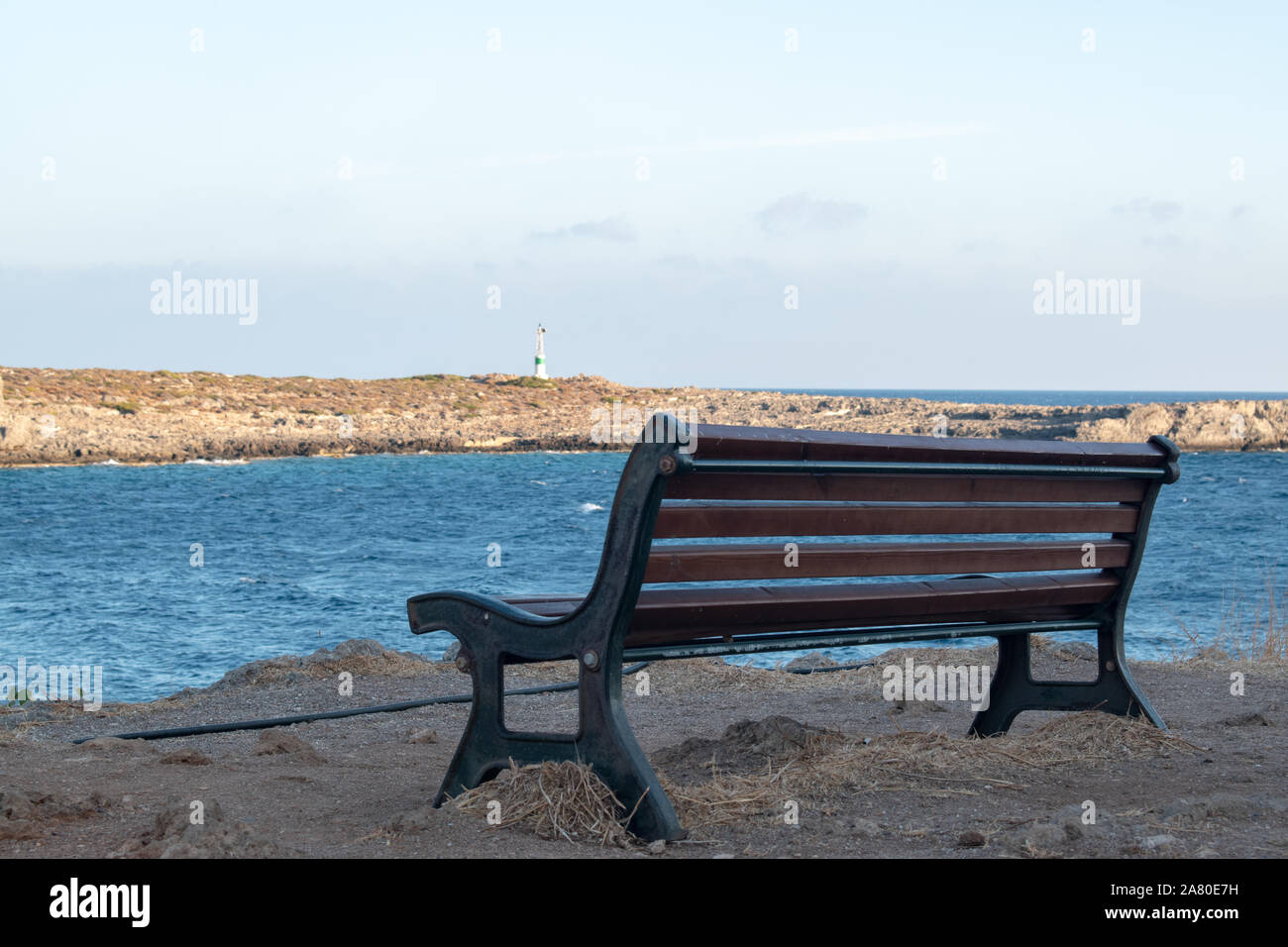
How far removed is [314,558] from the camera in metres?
29.0

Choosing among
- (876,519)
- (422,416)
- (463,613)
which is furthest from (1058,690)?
(422,416)

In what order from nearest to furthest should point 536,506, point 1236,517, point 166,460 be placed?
point 1236,517
point 536,506
point 166,460

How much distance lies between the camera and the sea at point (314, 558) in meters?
16.0

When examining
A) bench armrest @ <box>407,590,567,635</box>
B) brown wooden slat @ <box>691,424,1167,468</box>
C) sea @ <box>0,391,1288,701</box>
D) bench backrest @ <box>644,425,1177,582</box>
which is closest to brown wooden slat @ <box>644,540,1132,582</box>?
bench backrest @ <box>644,425,1177,582</box>

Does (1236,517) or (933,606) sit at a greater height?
(933,606)

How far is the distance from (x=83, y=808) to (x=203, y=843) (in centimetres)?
94

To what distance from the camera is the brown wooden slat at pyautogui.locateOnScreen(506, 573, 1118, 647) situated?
3340 mm

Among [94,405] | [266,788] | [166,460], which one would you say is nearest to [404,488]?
[166,460]

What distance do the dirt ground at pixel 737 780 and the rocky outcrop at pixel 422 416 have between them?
57376 mm

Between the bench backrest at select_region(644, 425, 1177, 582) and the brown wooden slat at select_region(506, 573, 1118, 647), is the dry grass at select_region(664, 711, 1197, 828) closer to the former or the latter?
the brown wooden slat at select_region(506, 573, 1118, 647)

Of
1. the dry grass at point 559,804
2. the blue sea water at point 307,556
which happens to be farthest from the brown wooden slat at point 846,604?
the blue sea water at point 307,556

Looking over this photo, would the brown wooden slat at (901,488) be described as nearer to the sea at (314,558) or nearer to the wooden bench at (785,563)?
the wooden bench at (785,563)

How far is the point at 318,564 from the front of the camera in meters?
27.4
